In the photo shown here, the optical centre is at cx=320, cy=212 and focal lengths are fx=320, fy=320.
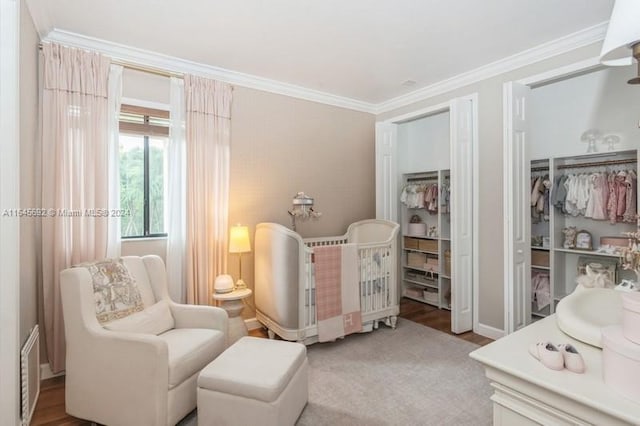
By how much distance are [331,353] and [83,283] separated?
6.21 feet

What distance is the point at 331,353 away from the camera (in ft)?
9.00

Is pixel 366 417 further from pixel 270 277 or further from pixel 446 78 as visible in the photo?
pixel 446 78

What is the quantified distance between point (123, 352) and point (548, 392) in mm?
1907

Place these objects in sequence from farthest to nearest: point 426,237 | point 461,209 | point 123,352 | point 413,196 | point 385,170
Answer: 1. point 413,196
2. point 426,237
3. point 385,170
4. point 461,209
5. point 123,352

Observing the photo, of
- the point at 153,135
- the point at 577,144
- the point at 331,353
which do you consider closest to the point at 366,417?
the point at 331,353

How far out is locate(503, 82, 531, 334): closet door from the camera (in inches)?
110

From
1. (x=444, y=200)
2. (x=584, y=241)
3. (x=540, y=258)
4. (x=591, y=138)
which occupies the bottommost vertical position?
(x=540, y=258)

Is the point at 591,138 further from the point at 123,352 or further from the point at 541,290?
the point at 123,352

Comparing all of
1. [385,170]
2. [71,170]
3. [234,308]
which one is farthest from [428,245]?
[71,170]

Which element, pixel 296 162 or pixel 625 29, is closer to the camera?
pixel 625 29

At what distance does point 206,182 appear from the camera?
2943mm

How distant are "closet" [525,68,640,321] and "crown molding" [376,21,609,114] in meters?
0.35

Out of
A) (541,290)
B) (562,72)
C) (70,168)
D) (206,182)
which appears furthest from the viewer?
(541,290)

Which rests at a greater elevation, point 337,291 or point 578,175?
point 578,175
